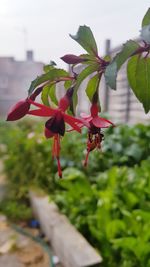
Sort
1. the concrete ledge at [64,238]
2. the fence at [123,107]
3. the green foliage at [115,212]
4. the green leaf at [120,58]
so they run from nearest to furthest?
the green leaf at [120,58] < the green foliage at [115,212] < the concrete ledge at [64,238] < the fence at [123,107]

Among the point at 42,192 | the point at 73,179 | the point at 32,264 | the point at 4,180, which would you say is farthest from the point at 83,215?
the point at 4,180

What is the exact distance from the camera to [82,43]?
0.29m

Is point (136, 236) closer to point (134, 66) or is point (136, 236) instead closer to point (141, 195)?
point (141, 195)

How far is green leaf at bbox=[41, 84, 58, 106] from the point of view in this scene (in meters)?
0.32

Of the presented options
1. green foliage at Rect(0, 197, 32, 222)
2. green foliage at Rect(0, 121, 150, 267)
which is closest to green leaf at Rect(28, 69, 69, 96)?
green foliage at Rect(0, 121, 150, 267)

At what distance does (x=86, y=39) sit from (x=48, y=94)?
69 mm

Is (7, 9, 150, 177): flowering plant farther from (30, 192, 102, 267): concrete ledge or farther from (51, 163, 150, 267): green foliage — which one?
(30, 192, 102, 267): concrete ledge

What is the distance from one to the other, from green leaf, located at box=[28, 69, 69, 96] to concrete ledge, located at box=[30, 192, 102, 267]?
105 centimetres

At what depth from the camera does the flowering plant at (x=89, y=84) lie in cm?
26

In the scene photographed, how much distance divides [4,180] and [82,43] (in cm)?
248

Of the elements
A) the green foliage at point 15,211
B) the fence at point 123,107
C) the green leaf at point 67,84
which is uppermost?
the green leaf at point 67,84

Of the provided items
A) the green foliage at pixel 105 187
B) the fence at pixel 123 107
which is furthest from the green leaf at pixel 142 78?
the fence at pixel 123 107

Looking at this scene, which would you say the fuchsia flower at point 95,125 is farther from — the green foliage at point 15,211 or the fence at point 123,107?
the green foliage at point 15,211

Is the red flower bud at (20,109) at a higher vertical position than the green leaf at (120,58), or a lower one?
lower
